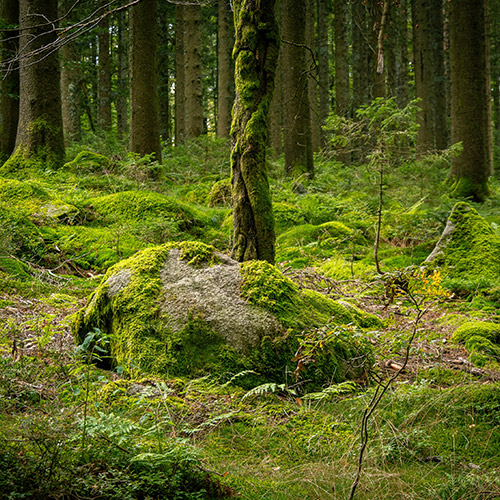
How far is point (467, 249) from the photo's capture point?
6.90 metres

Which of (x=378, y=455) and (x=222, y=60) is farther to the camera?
(x=222, y=60)

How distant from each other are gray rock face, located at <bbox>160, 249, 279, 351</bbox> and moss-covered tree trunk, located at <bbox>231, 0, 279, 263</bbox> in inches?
35.7

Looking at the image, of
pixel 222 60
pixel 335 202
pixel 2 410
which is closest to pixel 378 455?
pixel 2 410

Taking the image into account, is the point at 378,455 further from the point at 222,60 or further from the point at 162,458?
the point at 222,60

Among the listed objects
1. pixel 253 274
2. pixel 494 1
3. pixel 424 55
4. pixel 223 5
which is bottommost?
pixel 253 274

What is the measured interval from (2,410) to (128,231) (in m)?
4.97

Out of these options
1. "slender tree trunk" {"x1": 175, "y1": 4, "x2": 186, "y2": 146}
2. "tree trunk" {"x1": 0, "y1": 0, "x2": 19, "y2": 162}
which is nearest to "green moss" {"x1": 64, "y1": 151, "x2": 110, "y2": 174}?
"tree trunk" {"x1": 0, "y1": 0, "x2": 19, "y2": 162}

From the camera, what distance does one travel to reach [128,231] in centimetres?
763

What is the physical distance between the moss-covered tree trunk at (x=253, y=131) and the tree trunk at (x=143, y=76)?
7115mm

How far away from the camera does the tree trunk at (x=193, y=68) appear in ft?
55.9

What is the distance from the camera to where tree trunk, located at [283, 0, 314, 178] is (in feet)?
40.8

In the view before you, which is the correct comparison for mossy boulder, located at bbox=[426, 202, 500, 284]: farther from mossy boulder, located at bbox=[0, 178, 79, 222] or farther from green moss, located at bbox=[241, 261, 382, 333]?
Result: mossy boulder, located at bbox=[0, 178, 79, 222]

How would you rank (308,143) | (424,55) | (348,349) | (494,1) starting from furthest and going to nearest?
(494,1) < (424,55) < (308,143) < (348,349)

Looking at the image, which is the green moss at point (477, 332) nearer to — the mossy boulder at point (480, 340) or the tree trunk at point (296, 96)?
the mossy boulder at point (480, 340)
